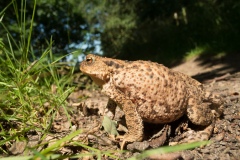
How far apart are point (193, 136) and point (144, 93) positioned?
56 cm

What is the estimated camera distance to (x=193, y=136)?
218cm

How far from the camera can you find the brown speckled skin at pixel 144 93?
2027mm

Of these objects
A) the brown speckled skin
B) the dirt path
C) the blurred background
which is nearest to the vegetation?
the blurred background

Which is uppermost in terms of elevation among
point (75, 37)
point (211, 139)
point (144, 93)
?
point (75, 37)

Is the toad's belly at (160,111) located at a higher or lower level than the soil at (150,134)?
higher

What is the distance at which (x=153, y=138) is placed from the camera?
6.86 ft

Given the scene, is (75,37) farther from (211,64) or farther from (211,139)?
(211,139)

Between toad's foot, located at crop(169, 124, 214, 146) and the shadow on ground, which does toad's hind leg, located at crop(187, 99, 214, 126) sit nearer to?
toad's foot, located at crop(169, 124, 214, 146)

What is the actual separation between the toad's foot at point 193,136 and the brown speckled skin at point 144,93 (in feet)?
0.24

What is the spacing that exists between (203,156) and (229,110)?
958 mm

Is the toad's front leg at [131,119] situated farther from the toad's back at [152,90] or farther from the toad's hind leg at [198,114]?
the toad's hind leg at [198,114]

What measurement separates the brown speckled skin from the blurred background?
190cm

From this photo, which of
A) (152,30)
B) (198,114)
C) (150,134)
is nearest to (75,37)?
(150,134)

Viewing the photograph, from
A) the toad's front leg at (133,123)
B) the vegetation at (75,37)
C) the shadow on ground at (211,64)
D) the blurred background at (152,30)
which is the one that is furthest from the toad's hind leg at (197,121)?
the shadow on ground at (211,64)
